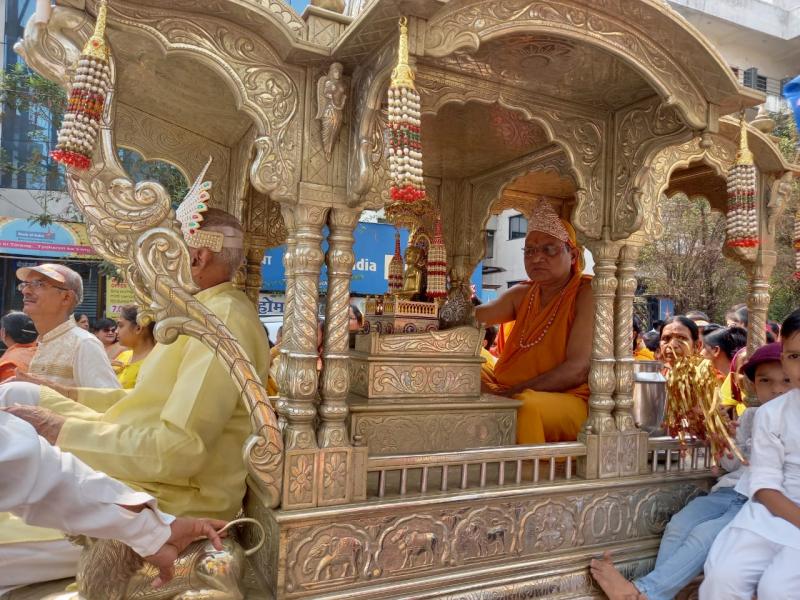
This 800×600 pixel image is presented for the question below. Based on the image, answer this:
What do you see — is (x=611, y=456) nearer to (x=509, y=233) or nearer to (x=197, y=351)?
(x=197, y=351)

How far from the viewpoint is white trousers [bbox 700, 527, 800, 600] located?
222cm

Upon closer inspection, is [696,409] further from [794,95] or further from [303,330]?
[303,330]

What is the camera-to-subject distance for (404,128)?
193 cm

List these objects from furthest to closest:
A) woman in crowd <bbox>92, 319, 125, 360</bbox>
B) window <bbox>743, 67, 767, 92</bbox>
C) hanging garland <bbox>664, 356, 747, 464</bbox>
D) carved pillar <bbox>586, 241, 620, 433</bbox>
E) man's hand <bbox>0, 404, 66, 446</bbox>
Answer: window <bbox>743, 67, 767, 92</bbox> → woman in crowd <bbox>92, 319, 125, 360</bbox> → hanging garland <bbox>664, 356, 747, 464</bbox> → carved pillar <bbox>586, 241, 620, 433</bbox> → man's hand <bbox>0, 404, 66, 446</bbox>

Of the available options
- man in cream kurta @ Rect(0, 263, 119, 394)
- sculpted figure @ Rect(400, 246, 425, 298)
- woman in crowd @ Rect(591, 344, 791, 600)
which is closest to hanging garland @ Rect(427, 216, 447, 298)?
sculpted figure @ Rect(400, 246, 425, 298)

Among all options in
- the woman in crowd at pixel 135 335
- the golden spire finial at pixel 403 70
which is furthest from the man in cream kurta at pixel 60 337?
the golden spire finial at pixel 403 70

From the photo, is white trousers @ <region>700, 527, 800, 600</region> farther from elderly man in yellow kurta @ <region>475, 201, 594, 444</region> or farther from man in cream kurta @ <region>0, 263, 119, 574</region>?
man in cream kurta @ <region>0, 263, 119, 574</region>

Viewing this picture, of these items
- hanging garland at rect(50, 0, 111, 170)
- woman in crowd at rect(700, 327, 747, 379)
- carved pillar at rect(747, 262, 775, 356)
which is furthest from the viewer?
woman in crowd at rect(700, 327, 747, 379)

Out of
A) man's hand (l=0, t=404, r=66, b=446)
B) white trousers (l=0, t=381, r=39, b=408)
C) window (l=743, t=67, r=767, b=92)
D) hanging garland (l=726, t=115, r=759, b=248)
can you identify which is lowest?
man's hand (l=0, t=404, r=66, b=446)

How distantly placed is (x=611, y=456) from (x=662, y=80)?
1.85 m

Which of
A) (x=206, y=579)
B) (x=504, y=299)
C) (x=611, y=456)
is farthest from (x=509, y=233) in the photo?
(x=206, y=579)

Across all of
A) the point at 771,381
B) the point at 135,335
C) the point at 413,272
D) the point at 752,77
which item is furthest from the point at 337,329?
the point at 752,77

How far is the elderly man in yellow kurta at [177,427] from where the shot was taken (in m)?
1.97

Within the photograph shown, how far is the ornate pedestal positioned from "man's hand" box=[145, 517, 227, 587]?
3.03 feet
